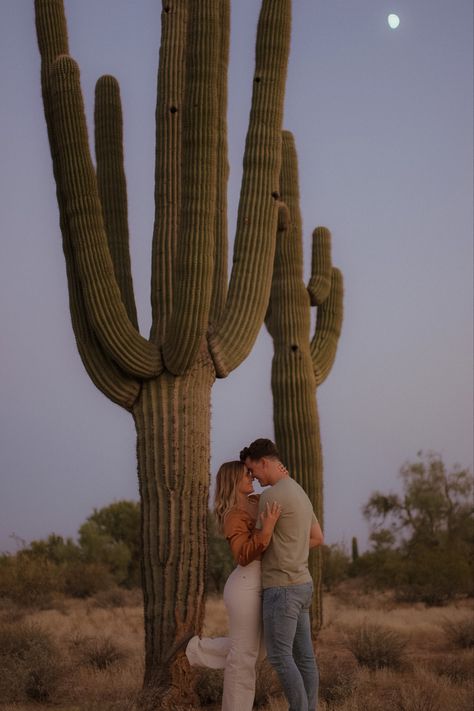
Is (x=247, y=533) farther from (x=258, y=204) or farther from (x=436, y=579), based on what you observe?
(x=436, y=579)

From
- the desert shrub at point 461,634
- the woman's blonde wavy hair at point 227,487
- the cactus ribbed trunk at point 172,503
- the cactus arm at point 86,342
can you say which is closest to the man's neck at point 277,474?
the woman's blonde wavy hair at point 227,487

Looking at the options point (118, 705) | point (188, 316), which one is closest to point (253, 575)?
point (118, 705)

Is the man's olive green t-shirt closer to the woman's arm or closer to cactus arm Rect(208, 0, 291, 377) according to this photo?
the woman's arm

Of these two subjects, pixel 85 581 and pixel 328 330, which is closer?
pixel 328 330

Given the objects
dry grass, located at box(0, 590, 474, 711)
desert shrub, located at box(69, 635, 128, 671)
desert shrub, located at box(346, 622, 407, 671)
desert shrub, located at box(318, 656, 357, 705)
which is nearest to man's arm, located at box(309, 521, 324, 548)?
dry grass, located at box(0, 590, 474, 711)

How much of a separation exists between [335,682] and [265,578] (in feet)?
14.9

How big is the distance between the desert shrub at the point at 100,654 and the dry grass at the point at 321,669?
2cm

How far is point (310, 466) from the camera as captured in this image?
1135 cm

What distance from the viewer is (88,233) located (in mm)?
9023

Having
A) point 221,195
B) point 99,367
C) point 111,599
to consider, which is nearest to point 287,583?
point 99,367

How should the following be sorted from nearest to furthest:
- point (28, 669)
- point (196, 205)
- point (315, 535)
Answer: point (315, 535) → point (196, 205) → point (28, 669)

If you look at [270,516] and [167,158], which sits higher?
[167,158]

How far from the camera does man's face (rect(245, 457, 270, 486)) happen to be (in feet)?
19.1

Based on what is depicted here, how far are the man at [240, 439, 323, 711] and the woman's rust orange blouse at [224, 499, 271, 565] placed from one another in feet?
0.45
